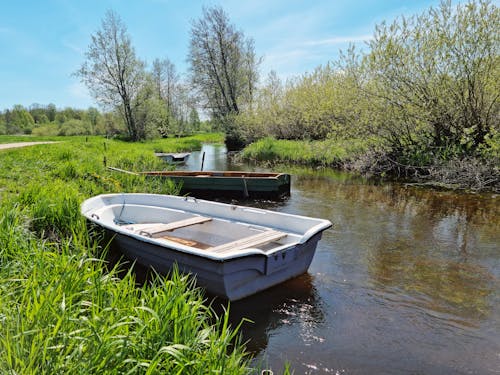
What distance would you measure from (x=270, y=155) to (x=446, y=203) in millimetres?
11753

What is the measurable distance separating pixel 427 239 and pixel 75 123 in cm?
5158

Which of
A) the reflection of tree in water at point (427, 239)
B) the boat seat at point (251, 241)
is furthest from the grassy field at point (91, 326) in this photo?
the reflection of tree in water at point (427, 239)

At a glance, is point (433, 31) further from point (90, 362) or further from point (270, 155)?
point (90, 362)

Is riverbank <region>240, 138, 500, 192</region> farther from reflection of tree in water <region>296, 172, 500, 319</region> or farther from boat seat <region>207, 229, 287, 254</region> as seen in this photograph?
boat seat <region>207, 229, 287, 254</region>

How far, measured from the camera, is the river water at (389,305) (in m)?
3.49

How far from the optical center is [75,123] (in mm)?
49688

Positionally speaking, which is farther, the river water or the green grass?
the green grass

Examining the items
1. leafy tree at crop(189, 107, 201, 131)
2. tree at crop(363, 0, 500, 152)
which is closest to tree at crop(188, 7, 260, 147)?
tree at crop(363, 0, 500, 152)

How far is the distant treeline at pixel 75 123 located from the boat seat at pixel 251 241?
3079 centimetres

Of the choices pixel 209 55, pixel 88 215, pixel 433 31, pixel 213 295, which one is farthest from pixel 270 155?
pixel 213 295

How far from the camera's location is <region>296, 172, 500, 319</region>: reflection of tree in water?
4852 millimetres

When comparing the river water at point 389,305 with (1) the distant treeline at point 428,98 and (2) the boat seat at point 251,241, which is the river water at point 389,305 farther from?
(1) the distant treeline at point 428,98

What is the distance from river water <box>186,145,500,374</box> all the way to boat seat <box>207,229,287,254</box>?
2.15 feet

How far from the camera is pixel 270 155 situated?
20.5 meters
